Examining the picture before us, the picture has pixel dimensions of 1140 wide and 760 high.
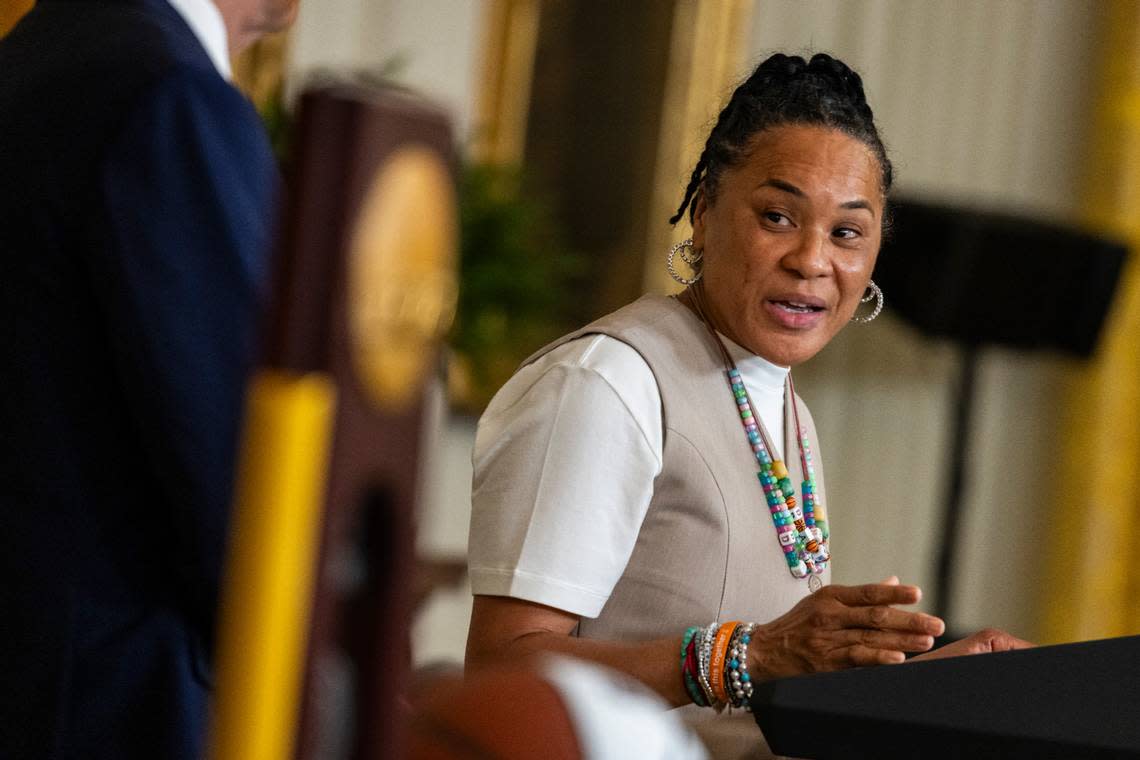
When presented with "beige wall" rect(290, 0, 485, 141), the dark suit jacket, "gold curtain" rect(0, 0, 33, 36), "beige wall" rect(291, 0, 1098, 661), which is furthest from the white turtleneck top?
"beige wall" rect(291, 0, 1098, 661)

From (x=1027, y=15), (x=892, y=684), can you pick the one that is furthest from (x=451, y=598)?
(x=892, y=684)

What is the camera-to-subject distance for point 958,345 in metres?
5.43

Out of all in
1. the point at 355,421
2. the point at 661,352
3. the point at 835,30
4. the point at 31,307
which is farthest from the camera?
the point at 835,30

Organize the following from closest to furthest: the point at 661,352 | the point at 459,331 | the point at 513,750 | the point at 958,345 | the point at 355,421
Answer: the point at 355,421, the point at 513,750, the point at 661,352, the point at 459,331, the point at 958,345

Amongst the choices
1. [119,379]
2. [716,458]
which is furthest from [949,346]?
[119,379]

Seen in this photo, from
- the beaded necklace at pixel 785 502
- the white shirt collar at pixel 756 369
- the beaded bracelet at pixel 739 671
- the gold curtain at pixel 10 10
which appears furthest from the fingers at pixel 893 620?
the gold curtain at pixel 10 10

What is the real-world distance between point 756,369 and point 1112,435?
4.41 metres

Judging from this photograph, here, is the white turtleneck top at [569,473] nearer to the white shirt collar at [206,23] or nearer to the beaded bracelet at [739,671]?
the beaded bracelet at [739,671]

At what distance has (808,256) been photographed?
76.8 inches

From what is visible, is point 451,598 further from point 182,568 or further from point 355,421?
point 355,421

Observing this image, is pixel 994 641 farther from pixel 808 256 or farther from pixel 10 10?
pixel 10 10

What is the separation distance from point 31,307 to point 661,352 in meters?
0.88

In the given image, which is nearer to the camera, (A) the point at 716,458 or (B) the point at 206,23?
(B) the point at 206,23

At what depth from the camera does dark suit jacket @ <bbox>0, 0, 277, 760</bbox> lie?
1.12 metres
